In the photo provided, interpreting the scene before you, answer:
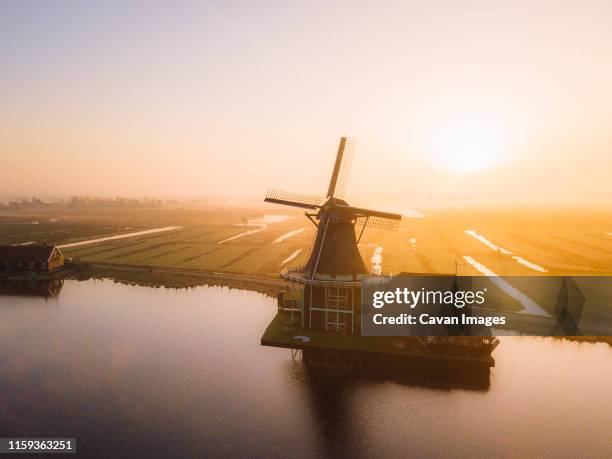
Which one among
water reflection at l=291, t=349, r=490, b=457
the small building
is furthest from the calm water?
the small building

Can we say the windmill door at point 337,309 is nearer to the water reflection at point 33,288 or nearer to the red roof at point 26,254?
the water reflection at point 33,288

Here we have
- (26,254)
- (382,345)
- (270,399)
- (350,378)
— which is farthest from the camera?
(26,254)

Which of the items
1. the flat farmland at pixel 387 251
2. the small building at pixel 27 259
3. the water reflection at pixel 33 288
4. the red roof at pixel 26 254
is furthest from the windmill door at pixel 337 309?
the red roof at pixel 26 254

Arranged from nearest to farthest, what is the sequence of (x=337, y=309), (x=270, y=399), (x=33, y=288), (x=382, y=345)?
(x=270, y=399) → (x=382, y=345) → (x=337, y=309) → (x=33, y=288)

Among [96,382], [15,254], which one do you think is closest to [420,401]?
[96,382]

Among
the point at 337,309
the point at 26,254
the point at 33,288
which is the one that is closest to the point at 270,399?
the point at 337,309

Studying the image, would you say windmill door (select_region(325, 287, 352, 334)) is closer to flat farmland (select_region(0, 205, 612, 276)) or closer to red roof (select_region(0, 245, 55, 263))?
flat farmland (select_region(0, 205, 612, 276))

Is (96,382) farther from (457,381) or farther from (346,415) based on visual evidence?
(457,381)

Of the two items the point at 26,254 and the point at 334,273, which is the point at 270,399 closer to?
the point at 334,273
